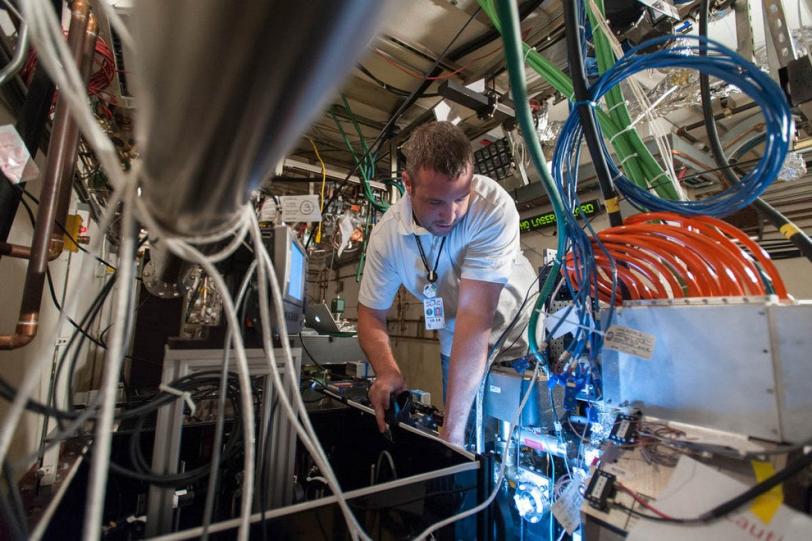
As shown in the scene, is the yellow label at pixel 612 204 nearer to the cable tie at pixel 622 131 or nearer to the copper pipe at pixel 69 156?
the cable tie at pixel 622 131

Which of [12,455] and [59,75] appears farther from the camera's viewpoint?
[12,455]

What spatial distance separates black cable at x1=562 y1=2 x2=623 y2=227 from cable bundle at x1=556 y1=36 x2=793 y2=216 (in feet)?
0.07

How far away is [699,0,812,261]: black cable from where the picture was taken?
23.9 inches

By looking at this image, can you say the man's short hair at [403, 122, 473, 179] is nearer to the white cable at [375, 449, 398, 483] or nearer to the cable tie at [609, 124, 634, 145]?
the cable tie at [609, 124, 634, 145]

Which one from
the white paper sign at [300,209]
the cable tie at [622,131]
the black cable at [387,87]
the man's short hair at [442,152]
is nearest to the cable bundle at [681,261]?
the cable tie at [622,131]

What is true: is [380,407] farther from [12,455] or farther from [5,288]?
[5,288]

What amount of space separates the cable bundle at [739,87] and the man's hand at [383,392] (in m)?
0.78

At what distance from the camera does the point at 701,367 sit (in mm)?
497

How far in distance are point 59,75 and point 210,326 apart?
1.99ft

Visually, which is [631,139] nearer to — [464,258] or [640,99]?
[640,99]

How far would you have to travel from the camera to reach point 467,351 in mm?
1112

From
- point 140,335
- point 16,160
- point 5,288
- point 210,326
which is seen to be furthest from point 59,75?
point 140,335

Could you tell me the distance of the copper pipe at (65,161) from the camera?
881 millimetres

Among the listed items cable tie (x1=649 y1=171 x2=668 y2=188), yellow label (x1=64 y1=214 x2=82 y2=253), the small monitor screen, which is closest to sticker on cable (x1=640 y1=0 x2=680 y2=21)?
cable tie (x1=649 y1=171 x2=668 y2=188)
